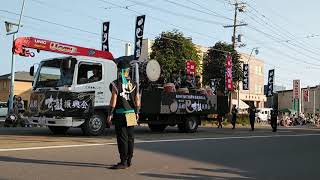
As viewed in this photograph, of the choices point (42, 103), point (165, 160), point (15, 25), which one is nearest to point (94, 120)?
point (42, 103)

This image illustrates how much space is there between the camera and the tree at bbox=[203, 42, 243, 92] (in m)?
54.4

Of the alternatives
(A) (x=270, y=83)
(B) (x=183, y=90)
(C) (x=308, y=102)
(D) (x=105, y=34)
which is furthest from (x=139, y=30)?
(C) (x=308, y=102)

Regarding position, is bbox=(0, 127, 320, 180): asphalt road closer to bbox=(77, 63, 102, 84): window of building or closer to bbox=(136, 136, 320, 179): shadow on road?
bbox=(136, 136, 320, 179): shadow on road

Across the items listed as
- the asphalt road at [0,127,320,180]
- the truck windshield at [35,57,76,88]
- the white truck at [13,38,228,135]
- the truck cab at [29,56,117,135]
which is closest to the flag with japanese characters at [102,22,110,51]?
the white truck at [13,38,228,135]

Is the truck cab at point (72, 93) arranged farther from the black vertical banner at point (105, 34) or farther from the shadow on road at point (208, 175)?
the black vertical banner at point (105, 34)

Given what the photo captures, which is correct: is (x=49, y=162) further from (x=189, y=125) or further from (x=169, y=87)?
(x=189, y=125)

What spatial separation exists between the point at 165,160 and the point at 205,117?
11.7 m

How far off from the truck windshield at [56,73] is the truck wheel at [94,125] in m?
1.51

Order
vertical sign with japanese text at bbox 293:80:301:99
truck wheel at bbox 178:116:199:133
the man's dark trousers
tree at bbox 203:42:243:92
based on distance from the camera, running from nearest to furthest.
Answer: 1. the man's dark trousers
2. truck wheel at bbox 178:116:199:133
3. tree at bbox 203:42:243:92
4. vertical sign with japanese text at bbox 293:80:301:99

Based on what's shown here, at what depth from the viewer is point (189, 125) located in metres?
21.1

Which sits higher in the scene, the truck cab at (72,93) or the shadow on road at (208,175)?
the truck cab at (72,93)

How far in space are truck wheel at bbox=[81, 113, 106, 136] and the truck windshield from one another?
4.96ft

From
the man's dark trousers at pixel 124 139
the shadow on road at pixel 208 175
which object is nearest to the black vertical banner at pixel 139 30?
the shadow on road at pixel 208 175

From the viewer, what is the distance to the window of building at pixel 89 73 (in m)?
16.4
